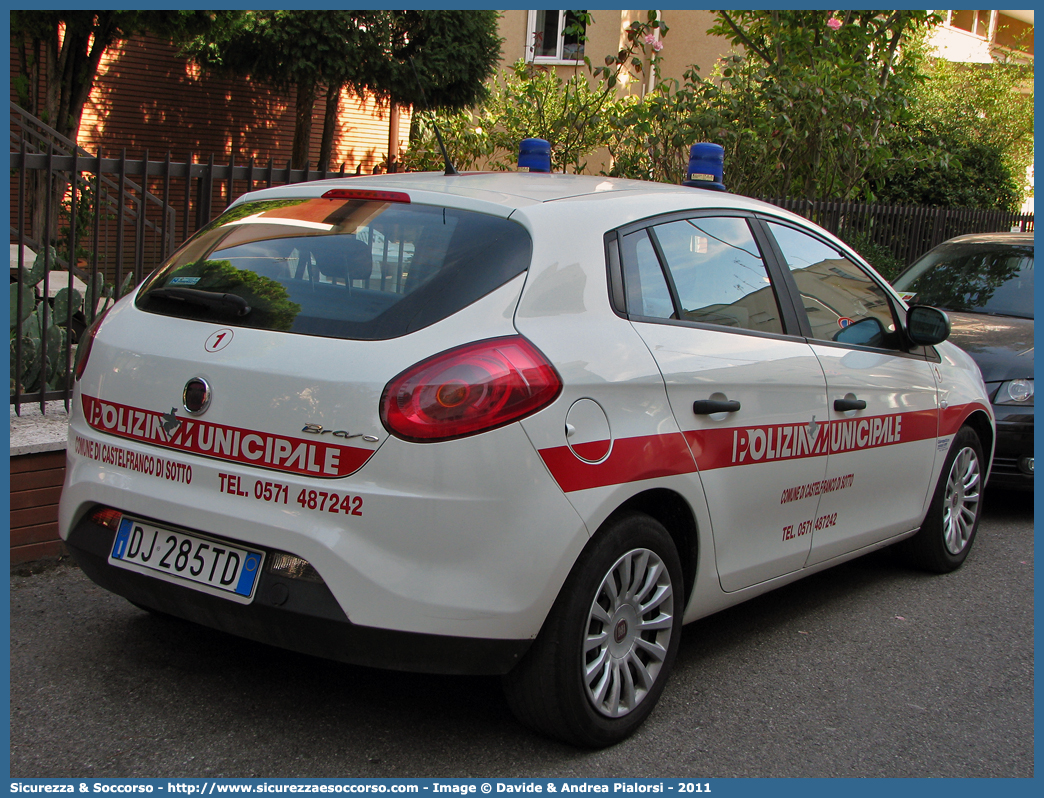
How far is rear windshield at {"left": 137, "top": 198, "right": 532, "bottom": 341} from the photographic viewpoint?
2875mm

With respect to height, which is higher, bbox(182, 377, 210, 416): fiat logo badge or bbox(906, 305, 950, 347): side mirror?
bbox(906, 305, 950, 347): side mirror

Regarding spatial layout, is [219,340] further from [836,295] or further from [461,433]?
[836,295]

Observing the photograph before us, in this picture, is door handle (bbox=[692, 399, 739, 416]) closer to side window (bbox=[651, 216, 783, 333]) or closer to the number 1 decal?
side window (bbox=[651, 216, 783, 333])

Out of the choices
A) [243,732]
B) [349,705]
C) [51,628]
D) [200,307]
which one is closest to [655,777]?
[349,705]

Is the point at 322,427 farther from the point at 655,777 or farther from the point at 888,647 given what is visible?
Answer: the point at 888,647

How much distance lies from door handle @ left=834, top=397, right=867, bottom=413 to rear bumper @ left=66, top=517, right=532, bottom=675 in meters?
1.74

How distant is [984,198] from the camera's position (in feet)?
62.0

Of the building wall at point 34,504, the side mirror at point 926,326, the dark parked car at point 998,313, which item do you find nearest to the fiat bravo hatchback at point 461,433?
the side mirror at point 926,326

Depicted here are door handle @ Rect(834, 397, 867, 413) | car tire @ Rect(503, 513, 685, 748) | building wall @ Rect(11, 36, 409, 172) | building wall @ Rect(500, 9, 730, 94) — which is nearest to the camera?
car tire @ Rect(503, 513, 685, 748)

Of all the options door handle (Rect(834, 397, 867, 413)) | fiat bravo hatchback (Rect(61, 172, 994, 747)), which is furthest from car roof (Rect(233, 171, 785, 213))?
door handle (Rect(834, 397, 867, 413))

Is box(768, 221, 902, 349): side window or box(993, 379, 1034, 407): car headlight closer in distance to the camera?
box(768, 221, 902, 349): side window

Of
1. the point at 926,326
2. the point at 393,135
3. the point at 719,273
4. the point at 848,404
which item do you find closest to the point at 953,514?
the point at 926,326

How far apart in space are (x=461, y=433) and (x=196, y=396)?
0.78m

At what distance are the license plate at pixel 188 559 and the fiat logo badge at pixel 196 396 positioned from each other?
1.13ft
